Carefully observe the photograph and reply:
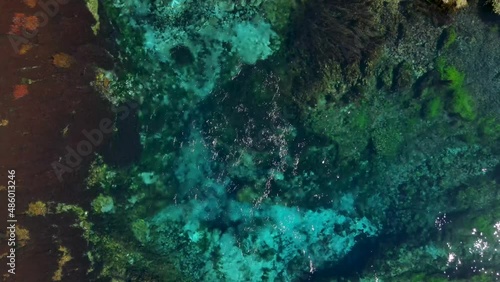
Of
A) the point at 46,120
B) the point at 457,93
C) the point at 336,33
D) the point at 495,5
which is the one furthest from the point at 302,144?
the point at 46,120

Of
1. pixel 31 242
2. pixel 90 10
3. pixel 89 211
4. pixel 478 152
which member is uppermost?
pixel 90 10

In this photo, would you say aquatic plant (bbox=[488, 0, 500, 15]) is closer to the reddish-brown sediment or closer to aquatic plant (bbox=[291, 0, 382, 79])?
aquatic plant (bbox=[291, 0, 382, 79])

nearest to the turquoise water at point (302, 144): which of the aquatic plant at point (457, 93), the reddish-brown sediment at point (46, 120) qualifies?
the aquatic plant at point (457, 93)

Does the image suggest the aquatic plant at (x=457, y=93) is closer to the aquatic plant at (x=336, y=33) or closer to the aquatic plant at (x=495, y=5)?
the aquatic plant at (x=495, y=5)

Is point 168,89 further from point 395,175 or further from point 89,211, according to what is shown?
point 395,175

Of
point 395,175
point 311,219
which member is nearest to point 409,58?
point 395,175

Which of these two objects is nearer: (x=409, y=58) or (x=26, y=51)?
(x=26, y=51)
